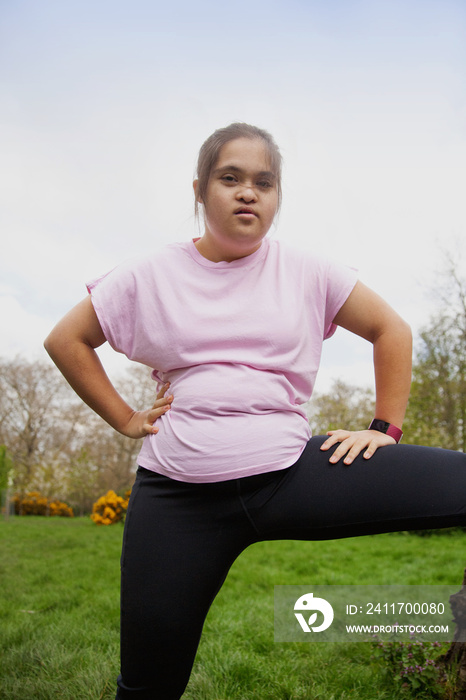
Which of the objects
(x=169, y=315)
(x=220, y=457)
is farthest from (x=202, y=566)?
(x=169, y=315)

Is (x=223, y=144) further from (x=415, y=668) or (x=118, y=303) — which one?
(x=415, y=668)

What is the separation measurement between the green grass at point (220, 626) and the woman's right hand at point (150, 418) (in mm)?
1692

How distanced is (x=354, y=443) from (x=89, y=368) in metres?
0.91

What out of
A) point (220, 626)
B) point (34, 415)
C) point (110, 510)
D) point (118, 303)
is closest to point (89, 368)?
point (118, 303)

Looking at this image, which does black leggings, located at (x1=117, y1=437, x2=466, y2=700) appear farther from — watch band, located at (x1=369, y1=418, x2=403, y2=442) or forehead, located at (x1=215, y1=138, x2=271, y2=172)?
forehead, located at (x1=215, y1=138, x2=271, y2=172)

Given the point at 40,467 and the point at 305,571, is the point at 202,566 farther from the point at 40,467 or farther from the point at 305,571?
the point at 40,467

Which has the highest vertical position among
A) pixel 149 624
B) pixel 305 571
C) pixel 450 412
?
pixel 450 412

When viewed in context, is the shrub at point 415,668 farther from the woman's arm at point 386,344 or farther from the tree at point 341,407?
the tree at point 341,407

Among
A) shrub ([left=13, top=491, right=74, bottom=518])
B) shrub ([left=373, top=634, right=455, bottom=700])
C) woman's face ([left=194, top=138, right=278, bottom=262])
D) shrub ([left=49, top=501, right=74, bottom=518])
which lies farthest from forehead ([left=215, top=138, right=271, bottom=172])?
shrub ([left=13, top=491, right=74, bottom=518])

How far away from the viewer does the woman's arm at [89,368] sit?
1.87 meters

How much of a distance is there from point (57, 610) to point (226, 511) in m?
3.92

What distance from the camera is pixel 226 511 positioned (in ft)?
5.49

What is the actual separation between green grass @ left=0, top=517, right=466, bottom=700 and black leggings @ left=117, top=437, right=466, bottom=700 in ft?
4.78

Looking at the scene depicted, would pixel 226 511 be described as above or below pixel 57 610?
above
